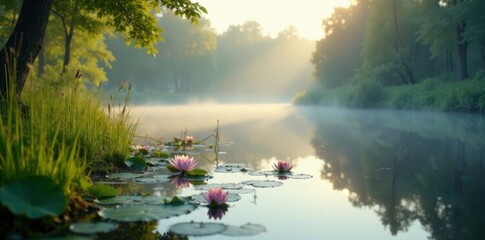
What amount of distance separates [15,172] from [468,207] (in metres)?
3.70

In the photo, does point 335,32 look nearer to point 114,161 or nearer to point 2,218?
point 114,161

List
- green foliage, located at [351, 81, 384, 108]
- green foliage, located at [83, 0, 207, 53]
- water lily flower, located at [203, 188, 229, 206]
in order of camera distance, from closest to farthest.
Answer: water lily flower, located at [203, 188, 229, 206], green foliage, located at [83, 0, 207, 53], green foliage, located at [351, 81, 384, 108]

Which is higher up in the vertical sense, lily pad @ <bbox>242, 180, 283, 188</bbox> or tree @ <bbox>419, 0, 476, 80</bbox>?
tree @ <bbox>419, 0, 476, 80</bbox>

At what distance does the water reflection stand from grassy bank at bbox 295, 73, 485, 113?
34.0 ft

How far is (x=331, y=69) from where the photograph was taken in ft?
144

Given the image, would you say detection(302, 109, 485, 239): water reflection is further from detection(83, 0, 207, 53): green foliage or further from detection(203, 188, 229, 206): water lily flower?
detection(83, 0, 207, 53): green foliage

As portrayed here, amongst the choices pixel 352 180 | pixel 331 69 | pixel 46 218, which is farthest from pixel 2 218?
pixel 331 69

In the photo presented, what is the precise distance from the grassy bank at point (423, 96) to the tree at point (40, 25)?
1599cm

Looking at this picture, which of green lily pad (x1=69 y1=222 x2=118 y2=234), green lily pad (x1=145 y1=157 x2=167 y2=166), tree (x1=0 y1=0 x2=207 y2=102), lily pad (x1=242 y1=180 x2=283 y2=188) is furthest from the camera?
green lily pad (x1=145 y1=157 x2=167 y2=166)

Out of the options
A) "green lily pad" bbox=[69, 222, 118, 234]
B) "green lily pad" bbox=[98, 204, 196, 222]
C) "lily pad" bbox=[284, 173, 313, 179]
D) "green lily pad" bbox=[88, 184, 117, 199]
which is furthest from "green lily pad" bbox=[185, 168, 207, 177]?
"green lily pad" bbox=[69, 222, 118, 234]

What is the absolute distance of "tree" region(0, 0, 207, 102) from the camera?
18.0 ft

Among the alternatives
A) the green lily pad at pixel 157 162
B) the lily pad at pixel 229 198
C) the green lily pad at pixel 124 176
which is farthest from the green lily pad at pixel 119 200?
the green lily pad at pixel 157 162

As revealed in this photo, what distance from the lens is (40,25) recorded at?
5.55 m

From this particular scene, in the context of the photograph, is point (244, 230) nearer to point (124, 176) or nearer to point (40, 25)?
point (124, 176)
